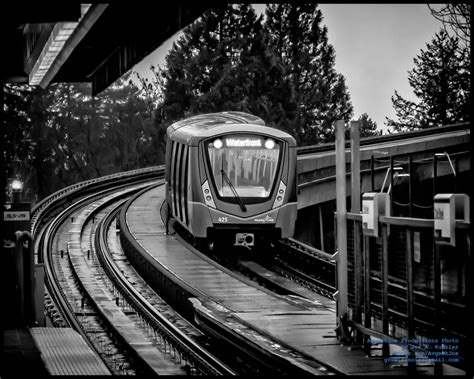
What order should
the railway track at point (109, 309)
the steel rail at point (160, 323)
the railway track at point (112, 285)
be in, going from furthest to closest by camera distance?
the railway track at point (112, 285) < the railway track at point (109, 309) < the steel rail at point (160, 323)

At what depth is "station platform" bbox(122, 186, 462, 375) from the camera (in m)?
9.84

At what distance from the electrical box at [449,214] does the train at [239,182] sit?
14497 mm

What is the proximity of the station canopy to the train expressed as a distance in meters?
4.62

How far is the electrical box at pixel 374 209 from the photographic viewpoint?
32.6 ft

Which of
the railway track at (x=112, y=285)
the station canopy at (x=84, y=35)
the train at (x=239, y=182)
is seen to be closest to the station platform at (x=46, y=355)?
the railway track at (x=112, y=285)

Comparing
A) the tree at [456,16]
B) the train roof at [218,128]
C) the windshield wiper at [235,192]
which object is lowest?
the windshield wiper at [235,192]

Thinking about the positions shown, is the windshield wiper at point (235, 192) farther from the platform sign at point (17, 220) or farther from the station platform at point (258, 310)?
the platform sign at point (17, 220)

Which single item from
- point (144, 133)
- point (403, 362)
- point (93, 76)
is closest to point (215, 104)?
point (144, 133)

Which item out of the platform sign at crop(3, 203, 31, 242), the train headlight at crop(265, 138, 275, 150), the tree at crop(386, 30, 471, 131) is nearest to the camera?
the platform sign at crop(3, 203, 31, 242)

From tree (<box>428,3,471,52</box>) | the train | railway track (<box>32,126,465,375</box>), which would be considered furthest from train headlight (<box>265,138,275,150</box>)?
tree (<box>428,3,471,52</box>)

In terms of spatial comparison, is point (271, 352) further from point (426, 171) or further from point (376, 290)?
point (426, 171)

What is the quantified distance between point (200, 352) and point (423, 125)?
52107 mm

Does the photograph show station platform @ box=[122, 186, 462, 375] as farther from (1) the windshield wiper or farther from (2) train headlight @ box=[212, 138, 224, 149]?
(2) train headlight @ box=[212, 138, 224, 149]

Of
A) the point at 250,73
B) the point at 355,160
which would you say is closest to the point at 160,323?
the point at 355,160
